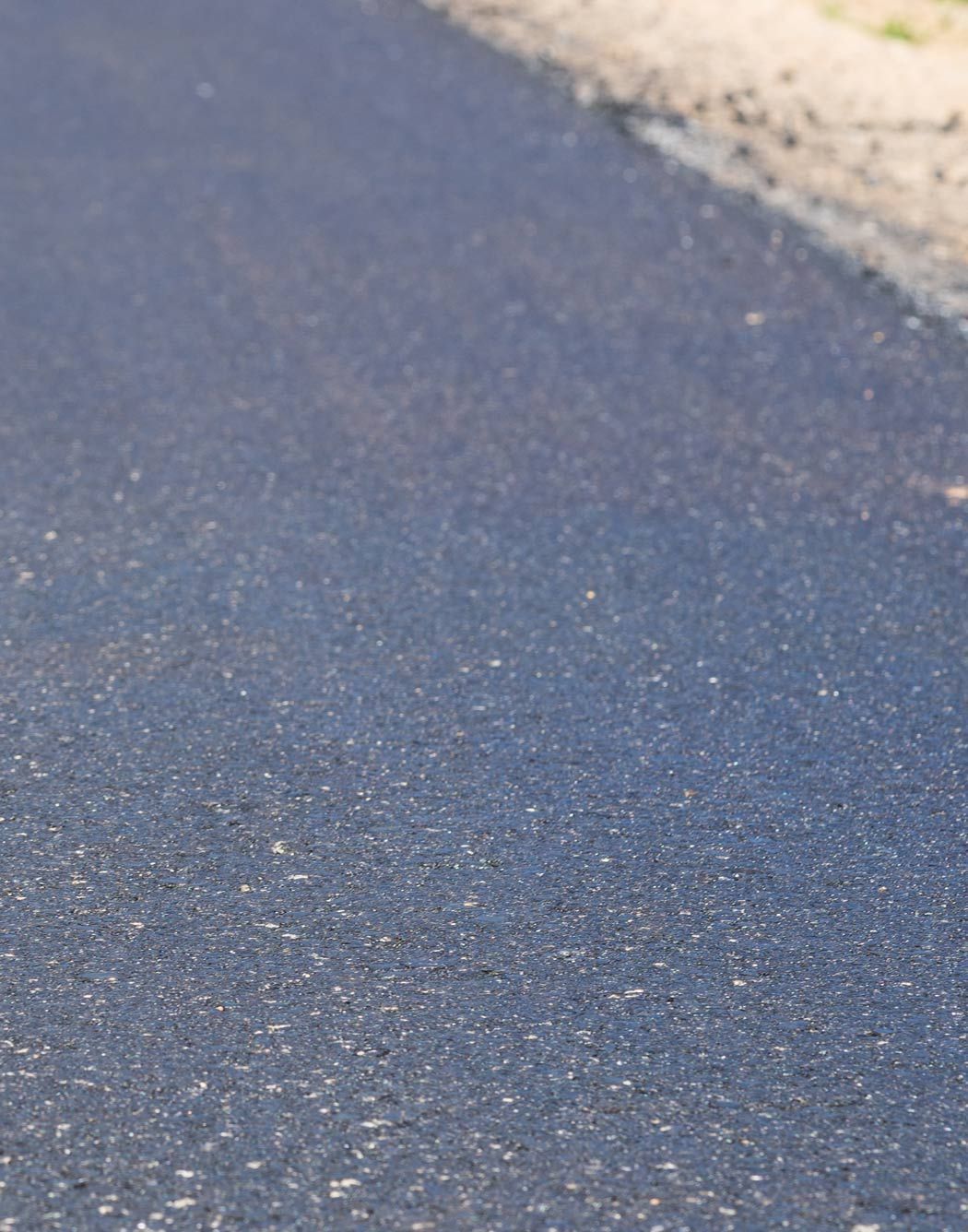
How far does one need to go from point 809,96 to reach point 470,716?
5.97m

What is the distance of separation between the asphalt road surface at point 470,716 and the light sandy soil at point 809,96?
46 cm

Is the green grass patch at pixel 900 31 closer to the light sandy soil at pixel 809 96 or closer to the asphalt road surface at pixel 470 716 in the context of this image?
the light sandy soil at pixel 809 96

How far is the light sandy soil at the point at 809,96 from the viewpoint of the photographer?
744 cm

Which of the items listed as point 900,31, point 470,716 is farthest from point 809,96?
point 470,716

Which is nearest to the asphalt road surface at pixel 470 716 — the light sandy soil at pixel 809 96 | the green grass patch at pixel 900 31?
the light sandy soil at pixel 809 96

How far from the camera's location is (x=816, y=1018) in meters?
3.20

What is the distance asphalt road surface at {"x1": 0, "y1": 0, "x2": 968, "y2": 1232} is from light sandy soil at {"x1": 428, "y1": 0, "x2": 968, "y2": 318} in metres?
0.46

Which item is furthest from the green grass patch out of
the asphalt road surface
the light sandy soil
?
the asphalt road surface

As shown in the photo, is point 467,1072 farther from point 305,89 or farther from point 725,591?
point 305,89

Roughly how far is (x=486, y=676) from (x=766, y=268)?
10.8 feet

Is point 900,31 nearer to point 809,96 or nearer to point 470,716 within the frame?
point 809,96

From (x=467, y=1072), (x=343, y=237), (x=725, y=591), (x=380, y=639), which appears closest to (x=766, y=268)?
(x=343, y=237)

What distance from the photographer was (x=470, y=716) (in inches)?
162

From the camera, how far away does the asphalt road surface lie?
2910 mm
